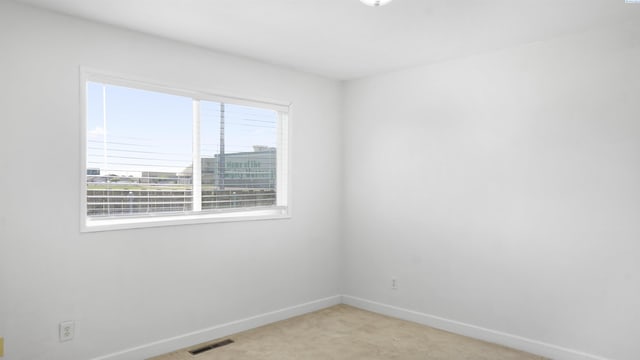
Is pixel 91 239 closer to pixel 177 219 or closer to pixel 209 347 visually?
pixel 177 219

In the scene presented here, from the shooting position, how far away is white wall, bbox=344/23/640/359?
316 centimetres

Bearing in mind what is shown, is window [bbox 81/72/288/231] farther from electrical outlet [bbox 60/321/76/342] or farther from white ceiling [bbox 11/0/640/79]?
electrical outlet [bbox 60/321/76/342]

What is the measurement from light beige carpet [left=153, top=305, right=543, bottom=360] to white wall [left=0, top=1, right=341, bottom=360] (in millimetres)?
302

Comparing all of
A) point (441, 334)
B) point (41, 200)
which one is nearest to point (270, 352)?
point (441, 334)

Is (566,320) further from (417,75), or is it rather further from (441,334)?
(417,75)

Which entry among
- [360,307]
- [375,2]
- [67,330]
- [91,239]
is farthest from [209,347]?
[375,2]

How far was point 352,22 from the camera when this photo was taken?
3.09 meters

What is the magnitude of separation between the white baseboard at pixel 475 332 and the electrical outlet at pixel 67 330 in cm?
281

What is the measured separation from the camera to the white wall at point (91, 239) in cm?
280

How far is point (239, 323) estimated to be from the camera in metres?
3.99

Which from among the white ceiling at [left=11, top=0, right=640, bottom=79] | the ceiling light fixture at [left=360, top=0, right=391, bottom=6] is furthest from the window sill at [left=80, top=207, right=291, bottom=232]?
the ceiling light fixture at [left=360, top=0, right=391, bottom=6]

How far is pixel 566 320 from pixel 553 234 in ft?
2.18

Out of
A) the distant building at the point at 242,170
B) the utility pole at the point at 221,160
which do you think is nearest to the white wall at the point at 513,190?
the distant building at the point at 242,170

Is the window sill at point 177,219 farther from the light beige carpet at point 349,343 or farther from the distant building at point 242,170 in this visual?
the light beige carpet at point 349,343
